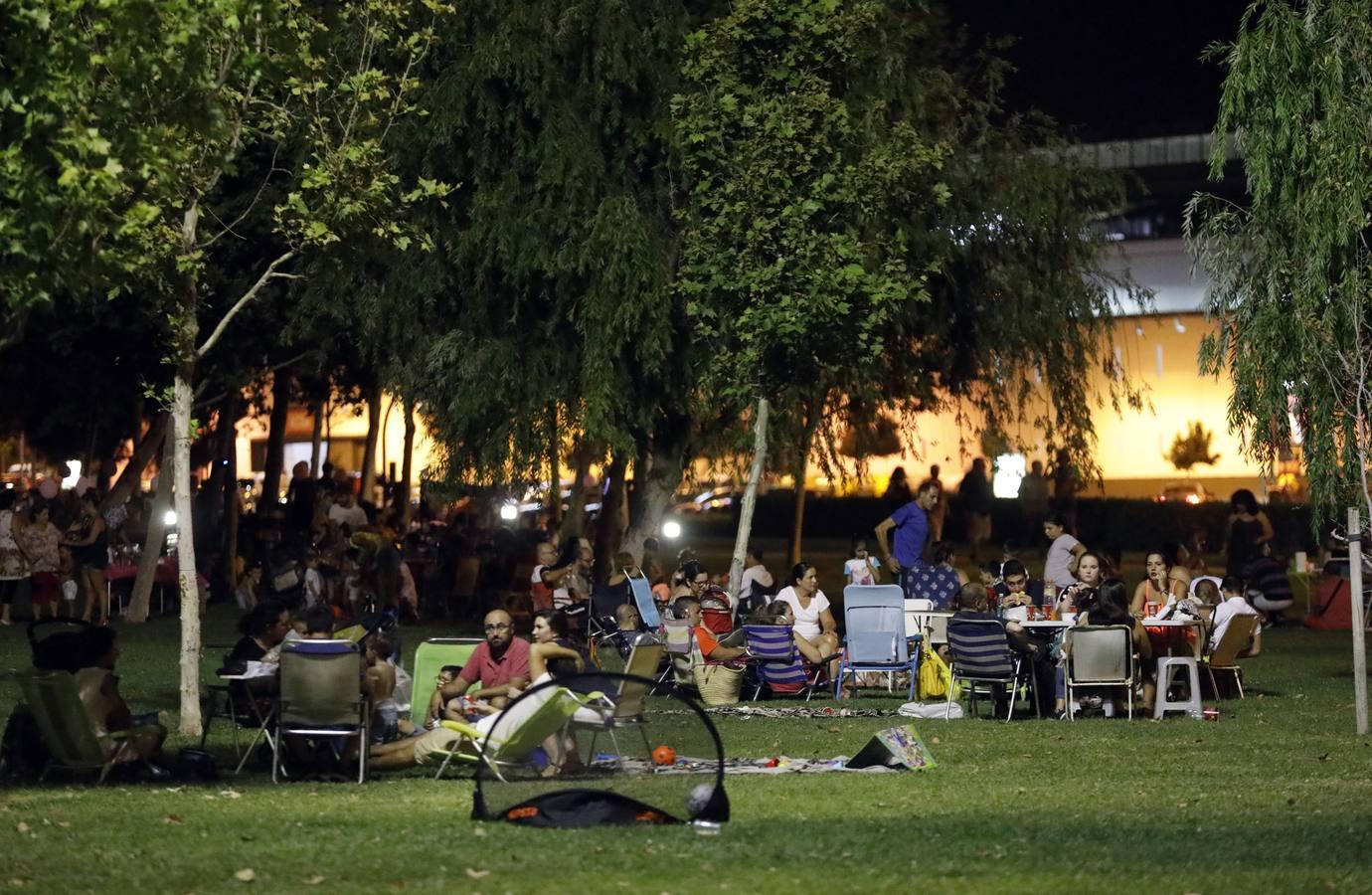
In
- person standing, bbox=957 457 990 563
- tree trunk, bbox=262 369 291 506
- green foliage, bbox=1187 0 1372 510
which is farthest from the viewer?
tree trunk, bbox=262 369 291 506

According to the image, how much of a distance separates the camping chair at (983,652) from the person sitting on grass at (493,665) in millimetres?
4183

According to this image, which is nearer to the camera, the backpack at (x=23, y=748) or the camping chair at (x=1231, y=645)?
the backpack at (x=23, y=748)

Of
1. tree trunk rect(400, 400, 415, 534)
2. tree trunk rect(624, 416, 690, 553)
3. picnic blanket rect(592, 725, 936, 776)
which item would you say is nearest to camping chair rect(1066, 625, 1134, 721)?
picnic blanket rect(592, 725, 936, 776)

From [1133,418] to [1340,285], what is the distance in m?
41.4

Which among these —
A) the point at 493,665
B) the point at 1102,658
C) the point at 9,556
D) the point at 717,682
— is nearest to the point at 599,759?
the point at 493,665

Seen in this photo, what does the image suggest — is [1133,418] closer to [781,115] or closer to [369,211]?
[781,115]

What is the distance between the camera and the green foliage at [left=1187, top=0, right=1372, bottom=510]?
18.6 m

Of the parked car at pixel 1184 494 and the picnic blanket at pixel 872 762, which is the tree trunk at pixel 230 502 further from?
the parked car at pixel 1184 494

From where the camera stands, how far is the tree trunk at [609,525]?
2806 cm

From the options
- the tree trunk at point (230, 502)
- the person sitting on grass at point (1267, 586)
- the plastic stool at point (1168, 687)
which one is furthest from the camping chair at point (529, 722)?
the tree trunk at point (230, 502)

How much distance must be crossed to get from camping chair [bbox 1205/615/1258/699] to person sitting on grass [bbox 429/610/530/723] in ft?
22.4

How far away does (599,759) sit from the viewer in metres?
10.5

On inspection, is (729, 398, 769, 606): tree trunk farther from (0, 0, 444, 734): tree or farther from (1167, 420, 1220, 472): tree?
(1167, 420, 1220, 472): tree

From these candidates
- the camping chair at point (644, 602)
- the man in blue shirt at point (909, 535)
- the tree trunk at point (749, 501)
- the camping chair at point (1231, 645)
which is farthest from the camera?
the man in blue shirt at point (909, 535)
